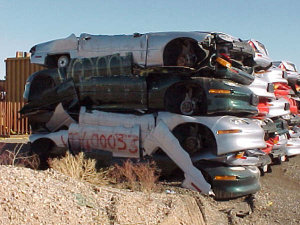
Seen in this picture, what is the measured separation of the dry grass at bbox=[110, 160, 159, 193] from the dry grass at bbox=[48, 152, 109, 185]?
239 mm

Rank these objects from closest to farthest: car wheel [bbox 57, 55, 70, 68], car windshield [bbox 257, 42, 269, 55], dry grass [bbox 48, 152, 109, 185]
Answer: dry grass [bbox 48, 152, 109, 185] < car wheel [bbox 57, 55, 70, 68] < car windshield [bbox 257, 42, 269, 55]

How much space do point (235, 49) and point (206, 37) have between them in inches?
26.7

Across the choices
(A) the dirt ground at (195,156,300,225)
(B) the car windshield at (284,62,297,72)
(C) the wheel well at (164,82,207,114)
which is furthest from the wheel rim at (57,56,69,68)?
(B) the car windshield at (284,62,297,72)

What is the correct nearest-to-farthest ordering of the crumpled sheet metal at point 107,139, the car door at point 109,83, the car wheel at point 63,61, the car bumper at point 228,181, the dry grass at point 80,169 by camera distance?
the dry grass at point 80,169, the car bumper at point 228,181, the crumpled sheet metal at point 107,139, the car door at point 109,83, the car wheel at point 63,61

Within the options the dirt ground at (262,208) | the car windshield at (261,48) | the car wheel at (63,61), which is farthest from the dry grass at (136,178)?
the car windshield at (261,48)

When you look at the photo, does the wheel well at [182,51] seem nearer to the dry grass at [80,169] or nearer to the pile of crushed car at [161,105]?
the pile of crushed car at [161,105]

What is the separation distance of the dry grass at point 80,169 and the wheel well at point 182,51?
2404 mm

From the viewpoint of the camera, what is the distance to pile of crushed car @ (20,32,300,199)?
7879mm

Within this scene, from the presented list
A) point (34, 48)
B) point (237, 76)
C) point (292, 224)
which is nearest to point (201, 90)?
point (237, 76)

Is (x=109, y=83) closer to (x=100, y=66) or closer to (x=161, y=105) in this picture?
(x=100, y=66)

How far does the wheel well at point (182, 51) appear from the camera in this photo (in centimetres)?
818

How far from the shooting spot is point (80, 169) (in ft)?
24.1

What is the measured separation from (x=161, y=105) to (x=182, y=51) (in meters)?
1.12

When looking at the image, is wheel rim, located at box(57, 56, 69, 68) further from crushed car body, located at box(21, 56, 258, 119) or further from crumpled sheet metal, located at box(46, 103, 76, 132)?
crumpled sheet metal, located at box(46, 103, 76, 132)
